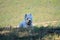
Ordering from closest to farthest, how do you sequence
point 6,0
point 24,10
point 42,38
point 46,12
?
1. point 42,38
2. point 46,12
3. point 24,10
4. point 6,0

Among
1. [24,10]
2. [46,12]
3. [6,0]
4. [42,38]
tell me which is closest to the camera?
[42,38]

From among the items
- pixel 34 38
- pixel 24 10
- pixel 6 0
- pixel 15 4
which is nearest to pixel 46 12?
pixel 24 10

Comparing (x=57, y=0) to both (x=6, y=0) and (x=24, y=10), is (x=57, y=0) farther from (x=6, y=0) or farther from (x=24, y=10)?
(x=6, y=0)

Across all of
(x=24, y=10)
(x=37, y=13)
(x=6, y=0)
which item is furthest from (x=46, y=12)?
(x=6, y=0)

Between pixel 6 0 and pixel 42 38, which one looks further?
pixel 6 0

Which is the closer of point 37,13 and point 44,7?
point 37,13

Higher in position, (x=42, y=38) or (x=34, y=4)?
(x=34, y=4)

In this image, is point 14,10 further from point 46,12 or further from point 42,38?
point 42,38

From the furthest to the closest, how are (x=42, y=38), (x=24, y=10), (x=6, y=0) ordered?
(x=6, y=0) → (x=24, y=10) → (x=42, y=38)

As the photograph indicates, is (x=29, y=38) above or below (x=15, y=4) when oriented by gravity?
below
